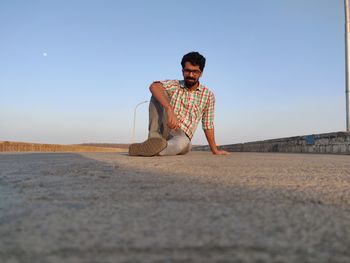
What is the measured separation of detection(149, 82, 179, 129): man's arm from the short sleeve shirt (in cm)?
18

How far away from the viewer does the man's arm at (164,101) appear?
10.5 feet

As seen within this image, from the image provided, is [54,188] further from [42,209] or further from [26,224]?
[26,224]

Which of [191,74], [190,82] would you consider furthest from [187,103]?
[191,74]

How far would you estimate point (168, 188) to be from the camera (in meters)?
1.12

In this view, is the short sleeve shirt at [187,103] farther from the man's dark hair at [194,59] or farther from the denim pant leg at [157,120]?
the man's dark hair at [194,59]

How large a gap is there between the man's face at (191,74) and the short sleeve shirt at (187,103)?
13 cm

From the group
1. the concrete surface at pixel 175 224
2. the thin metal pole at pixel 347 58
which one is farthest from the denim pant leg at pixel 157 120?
the thin metal pole at pixel 347 58

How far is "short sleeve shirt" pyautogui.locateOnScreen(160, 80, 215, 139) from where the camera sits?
3.98 meters

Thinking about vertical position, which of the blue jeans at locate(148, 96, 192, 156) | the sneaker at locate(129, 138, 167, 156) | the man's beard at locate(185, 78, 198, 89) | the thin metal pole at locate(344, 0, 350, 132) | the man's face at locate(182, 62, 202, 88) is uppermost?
the thin metal pole at locate(344, 0, 350, 132)

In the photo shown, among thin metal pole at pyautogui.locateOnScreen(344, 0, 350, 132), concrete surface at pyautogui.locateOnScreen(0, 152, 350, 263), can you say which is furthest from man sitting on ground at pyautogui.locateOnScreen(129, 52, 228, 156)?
thin metal pole at pyautogui.locateOnScreen(344, 0, 350, 132)

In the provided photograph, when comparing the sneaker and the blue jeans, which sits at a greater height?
the blue jeans

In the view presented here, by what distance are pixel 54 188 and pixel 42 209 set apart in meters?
0.35

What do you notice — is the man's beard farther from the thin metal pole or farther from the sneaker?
the thin metal pole

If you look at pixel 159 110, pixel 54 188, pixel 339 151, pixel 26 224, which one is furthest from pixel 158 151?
pixel 339 151
